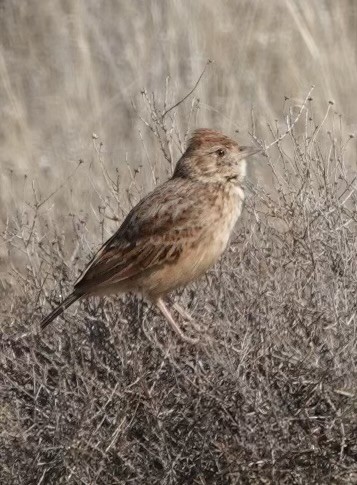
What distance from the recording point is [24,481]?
6.43 meters

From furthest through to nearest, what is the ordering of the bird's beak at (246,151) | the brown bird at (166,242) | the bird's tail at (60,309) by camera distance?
the bird's beak at (246,151), the brown bird at (166,242), the bird's tail at (60,309)

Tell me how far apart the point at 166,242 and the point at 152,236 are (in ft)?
0.26

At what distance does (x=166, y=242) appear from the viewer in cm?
719

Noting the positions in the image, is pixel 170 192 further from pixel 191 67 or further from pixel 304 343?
pixel 191 67

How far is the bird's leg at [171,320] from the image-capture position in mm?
6500

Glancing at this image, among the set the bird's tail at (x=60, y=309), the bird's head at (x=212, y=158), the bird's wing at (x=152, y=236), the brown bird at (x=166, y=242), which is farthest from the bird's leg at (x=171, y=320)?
the bird's head at (x=212, y=158)

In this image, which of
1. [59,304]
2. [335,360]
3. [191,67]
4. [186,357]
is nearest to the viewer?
[335,360]

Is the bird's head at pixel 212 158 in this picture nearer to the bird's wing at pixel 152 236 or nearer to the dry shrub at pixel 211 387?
the bird's wing at pixel 152 236

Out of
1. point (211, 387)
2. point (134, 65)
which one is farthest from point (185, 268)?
point (134, 65)

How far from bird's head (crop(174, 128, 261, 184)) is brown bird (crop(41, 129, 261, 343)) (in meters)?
0.07

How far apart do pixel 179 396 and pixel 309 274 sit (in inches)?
35.3

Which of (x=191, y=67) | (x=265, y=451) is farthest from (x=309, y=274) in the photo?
(x=191, y=67)

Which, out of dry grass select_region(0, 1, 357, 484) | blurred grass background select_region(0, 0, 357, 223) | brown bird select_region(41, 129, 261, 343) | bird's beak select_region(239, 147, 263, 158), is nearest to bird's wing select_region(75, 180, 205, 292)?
brown bird select_region(41, 129, 261, 343)

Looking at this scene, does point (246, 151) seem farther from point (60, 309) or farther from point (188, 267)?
point (60, 309)
